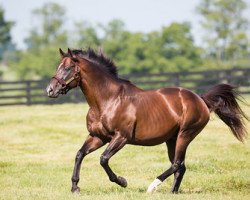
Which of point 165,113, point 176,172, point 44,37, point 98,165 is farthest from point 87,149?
point 44,37

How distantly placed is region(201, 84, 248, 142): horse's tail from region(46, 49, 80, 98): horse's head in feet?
8.86

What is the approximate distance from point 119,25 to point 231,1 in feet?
56.6

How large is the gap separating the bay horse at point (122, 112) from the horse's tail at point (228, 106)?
657 millimetres

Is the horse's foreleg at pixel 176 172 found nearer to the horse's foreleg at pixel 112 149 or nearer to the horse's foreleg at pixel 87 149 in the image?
the horse's foreleg at pixel 112 149

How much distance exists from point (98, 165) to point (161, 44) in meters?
55.4

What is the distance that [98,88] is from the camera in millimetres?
8750

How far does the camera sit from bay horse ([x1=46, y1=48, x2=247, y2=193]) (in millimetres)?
8484

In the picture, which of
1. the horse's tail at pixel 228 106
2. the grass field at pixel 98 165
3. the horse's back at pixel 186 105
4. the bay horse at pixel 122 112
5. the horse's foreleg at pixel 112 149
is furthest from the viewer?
the horse's tail at pixel 228 106

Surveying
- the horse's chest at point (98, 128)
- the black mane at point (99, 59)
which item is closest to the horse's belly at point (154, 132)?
the horse's chest at point (98, 128)

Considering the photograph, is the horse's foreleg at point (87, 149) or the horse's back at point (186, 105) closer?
the horse's foreleg at point (87, 149)

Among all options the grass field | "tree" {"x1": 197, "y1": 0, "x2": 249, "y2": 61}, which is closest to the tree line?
"tree" {"x1": 197, "y1": 0, "x2": 249, "y2": 61}

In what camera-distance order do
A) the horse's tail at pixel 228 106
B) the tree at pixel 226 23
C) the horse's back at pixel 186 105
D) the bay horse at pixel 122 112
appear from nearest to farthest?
1. the bay horse at pixel 122 112
2. the horse's back at pixel 186 105
3. the horse's tail at pixel 228 106
4. the tree at pixel 226 23

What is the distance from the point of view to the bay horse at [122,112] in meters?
8.48

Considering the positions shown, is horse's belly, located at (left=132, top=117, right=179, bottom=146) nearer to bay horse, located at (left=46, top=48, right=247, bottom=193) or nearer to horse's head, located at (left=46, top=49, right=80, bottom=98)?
bay horse, located at (left=46, top=48, right=247, bottom=193)
